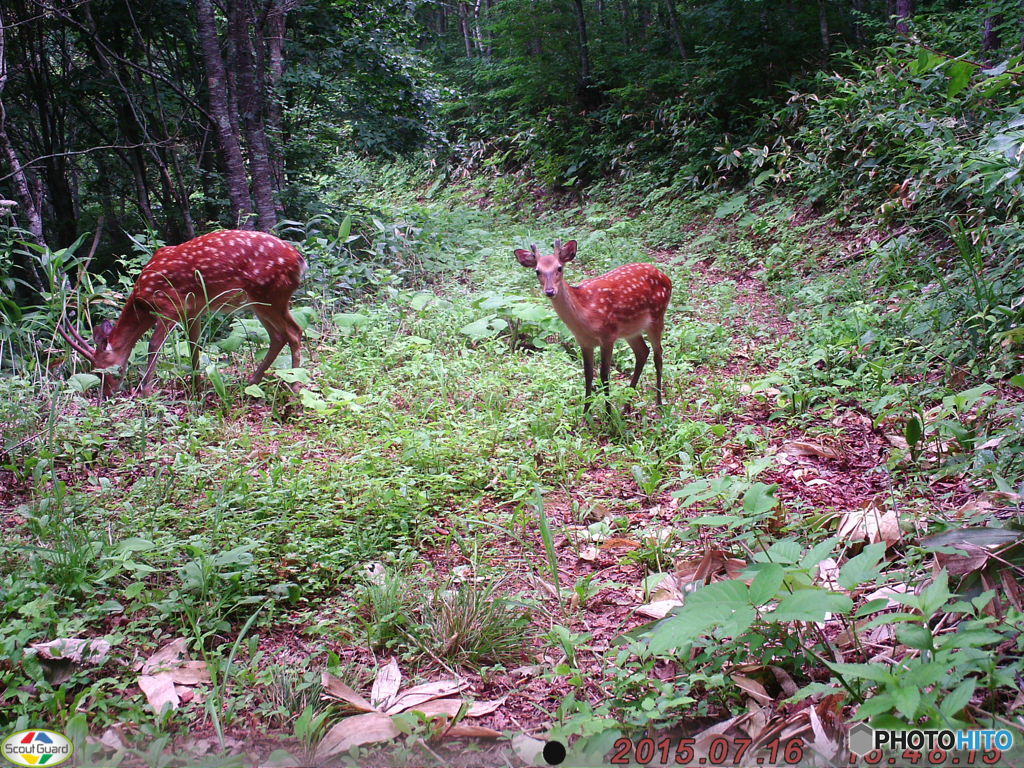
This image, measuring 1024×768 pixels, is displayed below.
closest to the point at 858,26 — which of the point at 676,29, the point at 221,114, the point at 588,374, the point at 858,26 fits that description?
the point at 858,26

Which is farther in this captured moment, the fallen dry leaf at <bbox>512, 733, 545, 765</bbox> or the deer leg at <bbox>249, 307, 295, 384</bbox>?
the deer leg at <bbox>249, 307, 295, 384</bbox>

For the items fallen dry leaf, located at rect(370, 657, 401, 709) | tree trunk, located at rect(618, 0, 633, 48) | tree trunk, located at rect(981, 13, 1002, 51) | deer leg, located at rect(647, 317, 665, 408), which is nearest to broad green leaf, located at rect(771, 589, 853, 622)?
fallen dry leaf, located at rect(370, 657, 401, 709)

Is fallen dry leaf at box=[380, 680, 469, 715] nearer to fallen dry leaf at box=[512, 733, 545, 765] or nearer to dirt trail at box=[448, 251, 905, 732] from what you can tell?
dirt trail at box=[448, 251, 905, 732]

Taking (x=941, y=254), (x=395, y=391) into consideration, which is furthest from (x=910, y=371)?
(x=395, y=391)

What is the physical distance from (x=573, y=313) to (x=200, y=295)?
9.30ft

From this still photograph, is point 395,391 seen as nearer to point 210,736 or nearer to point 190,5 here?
point 210,736

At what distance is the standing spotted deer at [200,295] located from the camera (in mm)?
5297

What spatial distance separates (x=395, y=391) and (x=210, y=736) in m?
3.42

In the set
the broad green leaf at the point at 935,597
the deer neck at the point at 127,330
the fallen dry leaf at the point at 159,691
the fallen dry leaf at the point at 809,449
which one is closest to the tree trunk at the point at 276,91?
the deer neck at the point at 127,330

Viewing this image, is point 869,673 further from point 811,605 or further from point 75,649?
point 75,649

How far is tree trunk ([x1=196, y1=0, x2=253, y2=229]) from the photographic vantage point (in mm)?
7426

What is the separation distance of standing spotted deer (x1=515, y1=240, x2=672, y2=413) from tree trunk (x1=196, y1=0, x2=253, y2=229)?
146 inches

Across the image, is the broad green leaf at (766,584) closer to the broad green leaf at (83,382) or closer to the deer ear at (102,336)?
the broad green leaf at (83,382)

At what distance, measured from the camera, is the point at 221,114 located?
7.54 metres
